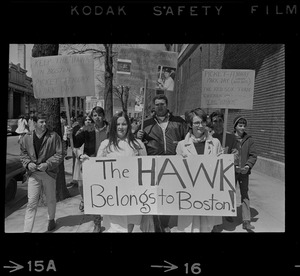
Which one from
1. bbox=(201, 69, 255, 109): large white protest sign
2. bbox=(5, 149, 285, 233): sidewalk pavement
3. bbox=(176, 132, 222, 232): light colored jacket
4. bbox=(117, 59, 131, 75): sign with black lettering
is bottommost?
bbox=(5, 149, 285, 233): sidewalk pavement

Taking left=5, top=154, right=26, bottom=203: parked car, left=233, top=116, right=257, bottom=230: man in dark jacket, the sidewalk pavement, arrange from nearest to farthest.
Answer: the sidewalk pavement → left=233, top=116, right=257, bottom=230: man in dark jacket → left=5, top=154, right=26, bottom=203: parked car

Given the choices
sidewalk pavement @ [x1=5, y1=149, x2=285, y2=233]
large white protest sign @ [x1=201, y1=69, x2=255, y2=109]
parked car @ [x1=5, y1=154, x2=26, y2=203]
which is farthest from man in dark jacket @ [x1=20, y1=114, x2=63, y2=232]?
large white protest sign @ [x1=201, y1=69, x2=255, y2=109]

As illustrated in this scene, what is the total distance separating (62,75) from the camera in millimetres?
3865

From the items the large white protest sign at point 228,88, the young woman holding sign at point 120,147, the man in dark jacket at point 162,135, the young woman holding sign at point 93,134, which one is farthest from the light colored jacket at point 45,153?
the large white protest sign at point 228,88

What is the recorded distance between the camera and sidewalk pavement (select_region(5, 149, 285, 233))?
418 centimetres

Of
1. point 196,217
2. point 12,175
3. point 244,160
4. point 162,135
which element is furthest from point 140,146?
point 12,175

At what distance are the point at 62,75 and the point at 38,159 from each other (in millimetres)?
1037

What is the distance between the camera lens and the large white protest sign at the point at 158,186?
3.63m

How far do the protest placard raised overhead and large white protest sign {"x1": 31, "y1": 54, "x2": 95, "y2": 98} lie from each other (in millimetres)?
404

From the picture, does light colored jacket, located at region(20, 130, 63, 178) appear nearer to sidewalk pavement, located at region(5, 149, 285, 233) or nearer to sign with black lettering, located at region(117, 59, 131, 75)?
sidewalk pavement, located at region(5, 149, 285, 233)
